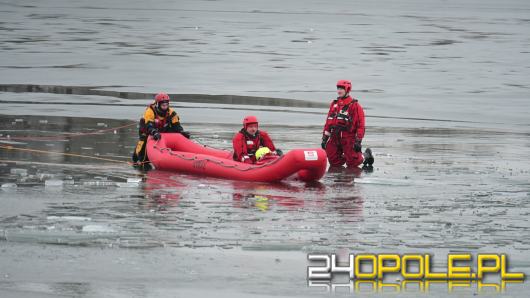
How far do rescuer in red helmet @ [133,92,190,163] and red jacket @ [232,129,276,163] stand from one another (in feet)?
6.38

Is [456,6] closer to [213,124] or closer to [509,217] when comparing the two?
[213,124]

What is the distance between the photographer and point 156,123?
21.5 meters

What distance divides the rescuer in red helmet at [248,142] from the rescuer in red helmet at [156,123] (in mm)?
1958

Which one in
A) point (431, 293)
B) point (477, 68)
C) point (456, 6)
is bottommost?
point (431, 293)

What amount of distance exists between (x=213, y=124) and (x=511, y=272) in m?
15.0

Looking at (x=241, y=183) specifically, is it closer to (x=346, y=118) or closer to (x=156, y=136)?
(x=156, y=136)

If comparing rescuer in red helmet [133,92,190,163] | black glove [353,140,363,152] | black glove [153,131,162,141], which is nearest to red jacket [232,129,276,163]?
black glove [153,131,162,141]

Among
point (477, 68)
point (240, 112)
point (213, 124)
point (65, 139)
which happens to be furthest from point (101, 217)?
point (477, 68)

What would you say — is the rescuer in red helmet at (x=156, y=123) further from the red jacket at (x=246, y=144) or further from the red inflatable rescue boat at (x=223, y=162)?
the red jacket at (x=246, y=144)

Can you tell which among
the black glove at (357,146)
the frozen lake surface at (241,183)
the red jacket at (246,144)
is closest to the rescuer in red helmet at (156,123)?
the frozen lake surface at (241,183)

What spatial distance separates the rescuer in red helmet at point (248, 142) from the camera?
1969 centimetres

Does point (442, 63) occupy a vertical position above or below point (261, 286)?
above

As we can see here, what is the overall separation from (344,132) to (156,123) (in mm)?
3470

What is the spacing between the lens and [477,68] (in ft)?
140
